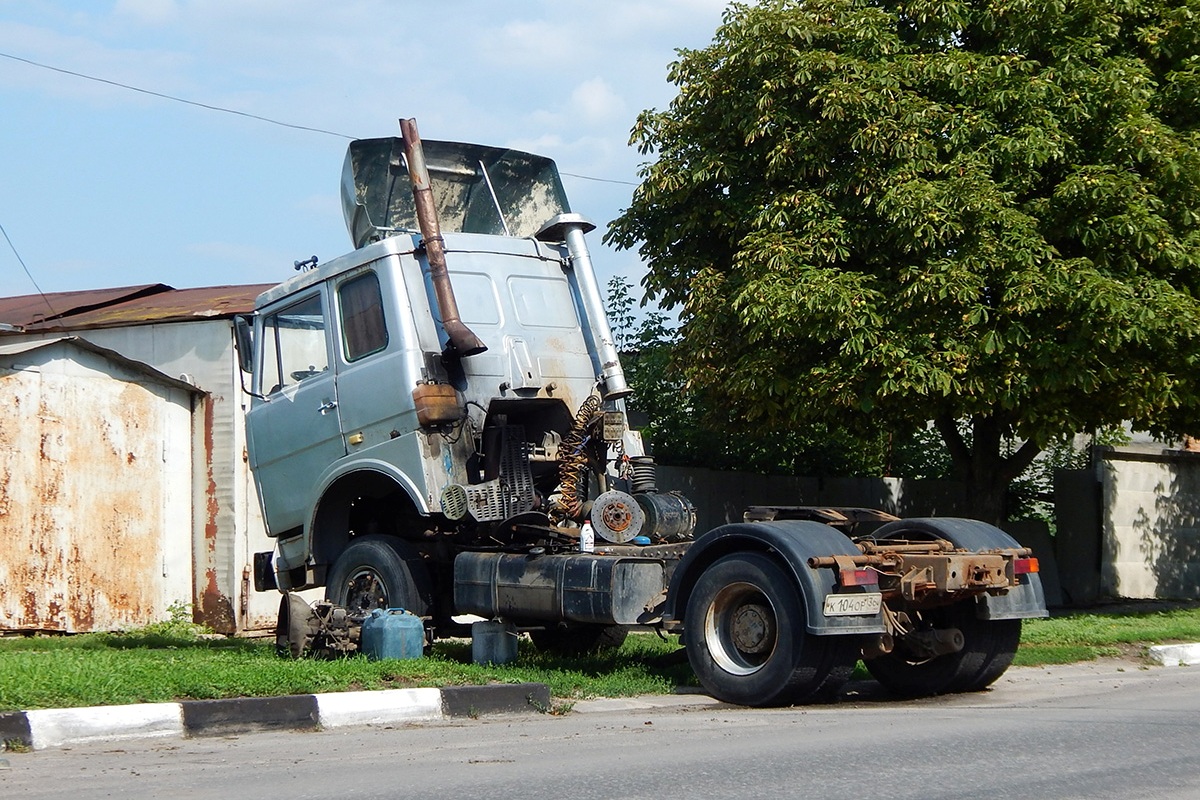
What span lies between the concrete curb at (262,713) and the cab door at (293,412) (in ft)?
9.13

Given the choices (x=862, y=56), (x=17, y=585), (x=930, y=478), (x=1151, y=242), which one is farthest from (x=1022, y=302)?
(x=17, y=585)

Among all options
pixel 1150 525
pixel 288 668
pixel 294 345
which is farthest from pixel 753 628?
pixel 1150 525

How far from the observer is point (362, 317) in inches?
399

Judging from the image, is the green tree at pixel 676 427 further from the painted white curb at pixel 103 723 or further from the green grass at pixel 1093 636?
the painted white curb at pixel 103 723

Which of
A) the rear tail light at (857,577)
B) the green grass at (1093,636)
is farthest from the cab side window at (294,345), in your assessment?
the green grass at (1093,636)

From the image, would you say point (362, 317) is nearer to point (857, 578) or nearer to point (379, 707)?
point (379, 707)

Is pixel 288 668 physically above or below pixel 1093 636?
above

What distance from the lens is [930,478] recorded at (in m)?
20.7

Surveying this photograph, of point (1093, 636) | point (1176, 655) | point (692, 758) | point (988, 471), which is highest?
point (988, 471)

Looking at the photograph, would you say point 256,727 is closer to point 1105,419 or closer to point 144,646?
point 144,646

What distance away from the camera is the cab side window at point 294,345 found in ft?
34.7

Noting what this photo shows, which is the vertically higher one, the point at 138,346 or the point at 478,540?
the point at 138,346

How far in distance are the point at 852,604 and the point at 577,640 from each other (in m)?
3.87

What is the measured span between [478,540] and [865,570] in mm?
3284
